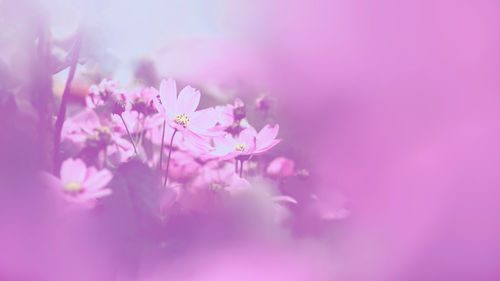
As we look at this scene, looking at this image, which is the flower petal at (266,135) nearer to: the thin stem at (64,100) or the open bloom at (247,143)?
the open bloom at (247,143)

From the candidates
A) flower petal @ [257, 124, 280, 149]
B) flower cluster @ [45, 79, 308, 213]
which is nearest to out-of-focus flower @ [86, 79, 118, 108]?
flower cluster @ [45, 79, 308, 213]

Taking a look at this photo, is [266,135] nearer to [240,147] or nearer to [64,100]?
[240,147]

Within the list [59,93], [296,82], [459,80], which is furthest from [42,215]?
[459,80]

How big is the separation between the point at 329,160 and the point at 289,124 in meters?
0.04

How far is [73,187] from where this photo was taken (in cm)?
28

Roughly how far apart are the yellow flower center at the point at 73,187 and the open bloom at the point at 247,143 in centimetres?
8

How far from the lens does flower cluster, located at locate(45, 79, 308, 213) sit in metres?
0.28

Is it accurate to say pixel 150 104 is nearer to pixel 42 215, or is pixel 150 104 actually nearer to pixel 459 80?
pixel 42 215

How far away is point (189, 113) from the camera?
0.32 meters

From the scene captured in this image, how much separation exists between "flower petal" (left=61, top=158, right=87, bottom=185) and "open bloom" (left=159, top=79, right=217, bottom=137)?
59 mm

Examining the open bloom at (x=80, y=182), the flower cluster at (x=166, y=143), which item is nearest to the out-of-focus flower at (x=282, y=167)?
the flower cluster at (x=166, y=143)

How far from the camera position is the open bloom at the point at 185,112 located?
31 cm

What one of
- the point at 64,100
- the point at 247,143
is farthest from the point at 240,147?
the point at 64,100

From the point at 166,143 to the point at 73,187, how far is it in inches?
3.7
